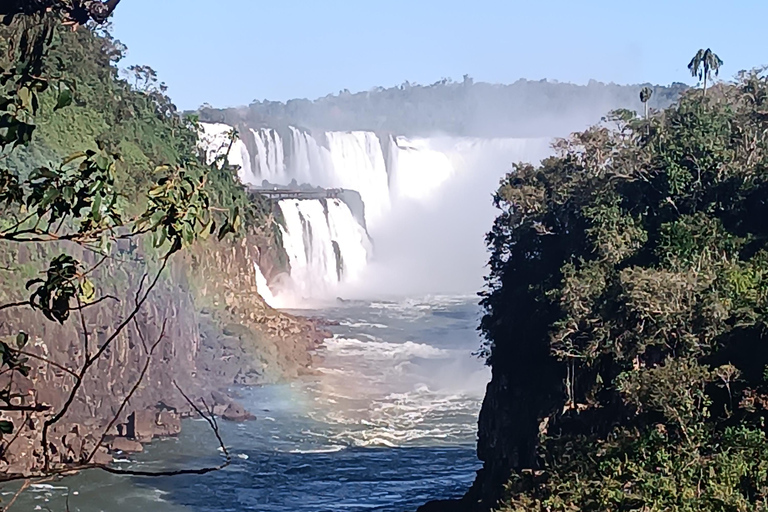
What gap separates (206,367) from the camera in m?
30.8

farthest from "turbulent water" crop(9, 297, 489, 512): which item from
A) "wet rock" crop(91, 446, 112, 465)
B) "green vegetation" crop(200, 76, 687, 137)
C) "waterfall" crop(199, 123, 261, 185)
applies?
"green vegetation" crop(200, 76, 687, 137)

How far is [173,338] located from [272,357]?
3638 mm

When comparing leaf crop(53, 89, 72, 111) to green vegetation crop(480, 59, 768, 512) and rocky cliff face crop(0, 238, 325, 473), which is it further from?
rocky cliff face crop(0, 238, 325, 473)

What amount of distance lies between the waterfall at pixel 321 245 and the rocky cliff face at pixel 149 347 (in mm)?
3579

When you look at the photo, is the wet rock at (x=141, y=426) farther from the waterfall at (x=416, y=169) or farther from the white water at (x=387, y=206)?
the waterfall at (x=416, y=169)

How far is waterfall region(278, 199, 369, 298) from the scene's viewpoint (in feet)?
135

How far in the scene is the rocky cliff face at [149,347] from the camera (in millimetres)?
22047

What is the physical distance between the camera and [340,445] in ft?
78.8

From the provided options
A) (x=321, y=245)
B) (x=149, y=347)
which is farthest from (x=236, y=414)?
(x=321, y=245)

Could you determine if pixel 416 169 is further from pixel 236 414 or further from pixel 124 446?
pixel 124 446

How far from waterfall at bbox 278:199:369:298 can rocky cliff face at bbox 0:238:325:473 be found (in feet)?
11.7

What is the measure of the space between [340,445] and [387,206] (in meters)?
31.1

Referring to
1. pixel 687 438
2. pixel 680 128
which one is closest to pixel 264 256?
pixel 680 128

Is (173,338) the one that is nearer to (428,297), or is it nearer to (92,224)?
(428,297)
